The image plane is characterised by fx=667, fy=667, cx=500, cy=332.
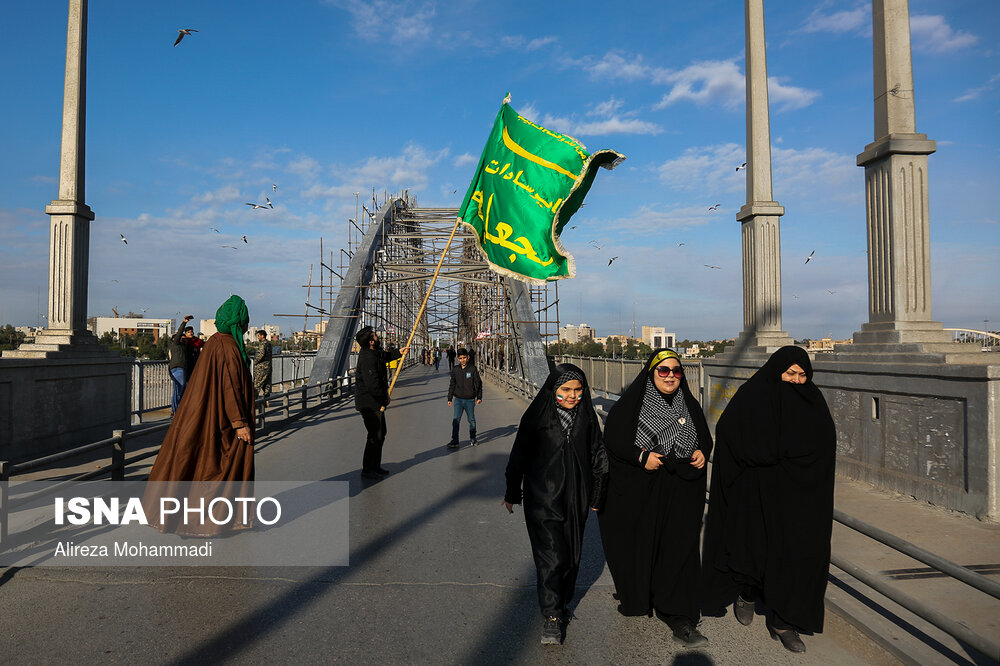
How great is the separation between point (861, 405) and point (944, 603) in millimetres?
3917

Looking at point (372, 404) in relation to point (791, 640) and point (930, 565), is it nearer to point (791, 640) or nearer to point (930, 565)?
point (791, 640)

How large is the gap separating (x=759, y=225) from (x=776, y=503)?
25.5 feet

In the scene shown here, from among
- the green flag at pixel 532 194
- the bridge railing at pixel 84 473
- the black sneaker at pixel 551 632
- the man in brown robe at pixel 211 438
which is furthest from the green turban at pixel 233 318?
the black sneaker at pixel 551 632

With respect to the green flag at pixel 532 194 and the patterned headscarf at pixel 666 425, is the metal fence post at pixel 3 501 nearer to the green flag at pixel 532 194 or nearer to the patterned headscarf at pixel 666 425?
the patterned headscarf at pixel 666 425

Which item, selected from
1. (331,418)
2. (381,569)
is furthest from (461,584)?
(331,418)

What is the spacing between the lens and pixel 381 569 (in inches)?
190

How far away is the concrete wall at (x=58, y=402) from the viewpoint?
8250mm

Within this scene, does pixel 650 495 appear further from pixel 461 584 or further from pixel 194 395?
pixel 194 395

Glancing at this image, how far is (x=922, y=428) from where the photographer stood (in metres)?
Result: 6.44

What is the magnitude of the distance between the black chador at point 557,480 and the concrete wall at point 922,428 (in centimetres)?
388

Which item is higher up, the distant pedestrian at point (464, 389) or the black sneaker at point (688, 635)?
the distant pedestrian at point (464, 389)

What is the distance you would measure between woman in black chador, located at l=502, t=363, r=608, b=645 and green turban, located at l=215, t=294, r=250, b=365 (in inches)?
119

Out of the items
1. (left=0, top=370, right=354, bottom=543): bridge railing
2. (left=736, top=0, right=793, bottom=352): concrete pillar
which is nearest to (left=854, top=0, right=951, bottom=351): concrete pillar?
(left=736, top=0, right=793, bottom=352): concrete pillar

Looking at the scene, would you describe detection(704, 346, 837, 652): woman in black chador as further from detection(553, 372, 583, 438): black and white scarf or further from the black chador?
detection(553, 372, 583, 438): black and white scarf
